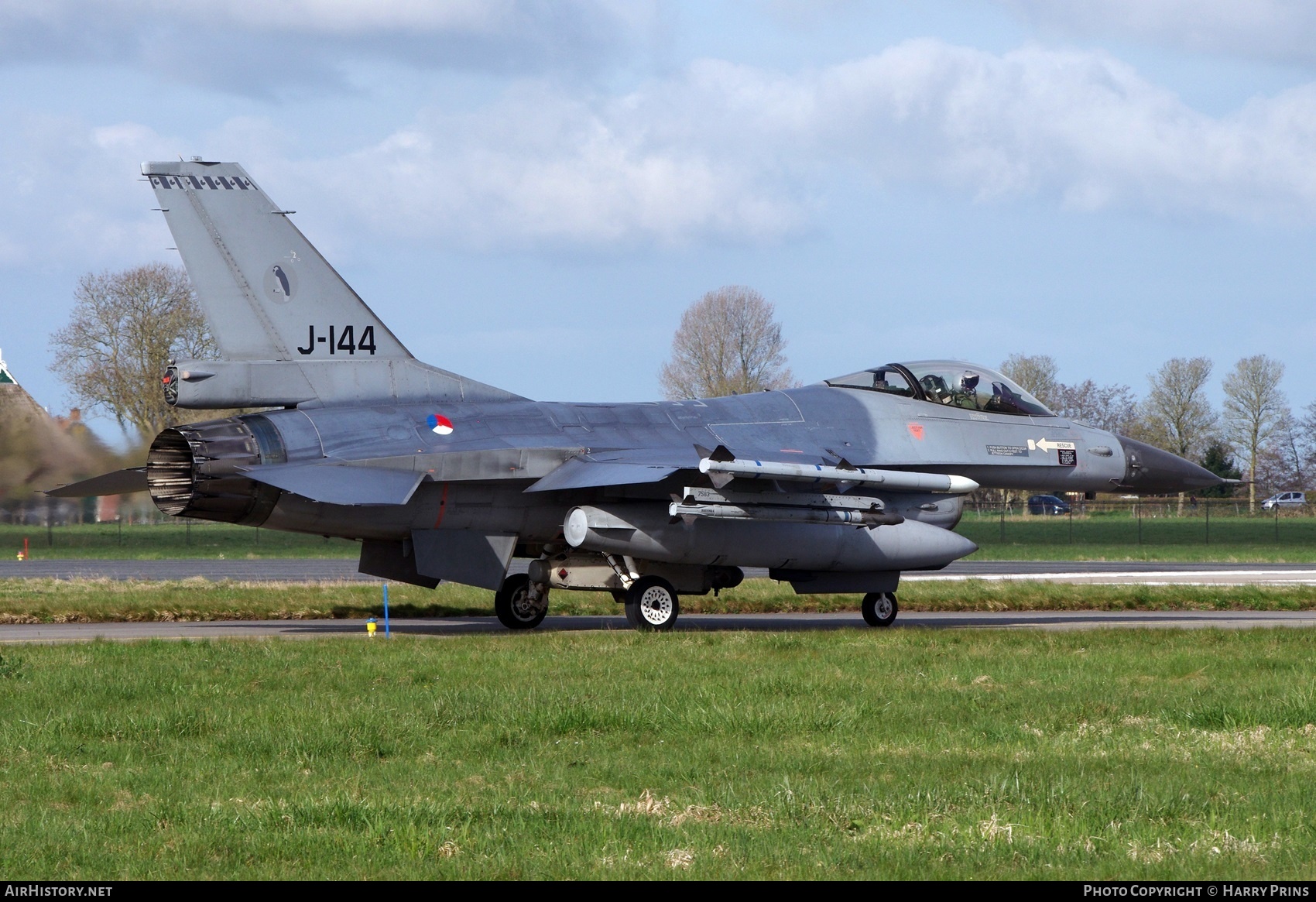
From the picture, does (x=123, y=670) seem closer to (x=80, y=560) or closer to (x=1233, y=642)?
(x=1233, y=642)

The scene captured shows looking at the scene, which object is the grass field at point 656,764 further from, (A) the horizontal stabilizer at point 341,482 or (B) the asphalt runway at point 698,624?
(B) the asphalt runway at point 698,624

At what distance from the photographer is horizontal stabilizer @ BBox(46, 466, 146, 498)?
1705 centimetres

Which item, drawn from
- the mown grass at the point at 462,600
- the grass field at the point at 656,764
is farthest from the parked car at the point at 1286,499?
the grass field at the point at 656,764

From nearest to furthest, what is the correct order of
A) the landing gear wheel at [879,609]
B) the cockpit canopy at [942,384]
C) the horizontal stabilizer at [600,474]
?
the horizontal stabilizer at [600,474] < the landing gear wheel at [879,609] < the cockpit canopy at [942,384]

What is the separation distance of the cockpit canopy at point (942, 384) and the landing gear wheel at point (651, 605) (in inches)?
171

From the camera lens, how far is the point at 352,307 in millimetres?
16219

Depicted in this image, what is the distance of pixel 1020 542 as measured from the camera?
5197cm

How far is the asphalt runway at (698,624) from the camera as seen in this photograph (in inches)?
669

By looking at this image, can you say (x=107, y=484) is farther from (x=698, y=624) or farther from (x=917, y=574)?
(x=917, y=574)

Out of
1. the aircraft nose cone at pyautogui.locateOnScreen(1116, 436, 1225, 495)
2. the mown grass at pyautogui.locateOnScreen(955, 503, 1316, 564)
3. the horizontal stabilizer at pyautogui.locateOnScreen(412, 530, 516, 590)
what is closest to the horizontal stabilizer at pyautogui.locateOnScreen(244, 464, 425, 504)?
the horizontal stabilizer at pyautogui.locateOnScreen(412, 530, 516, 590)

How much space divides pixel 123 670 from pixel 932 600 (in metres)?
14.3

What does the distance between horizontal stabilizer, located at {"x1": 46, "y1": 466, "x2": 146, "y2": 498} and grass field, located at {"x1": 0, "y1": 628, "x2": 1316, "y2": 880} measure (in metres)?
4.17

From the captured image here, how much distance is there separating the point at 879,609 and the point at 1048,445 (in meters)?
3.71
